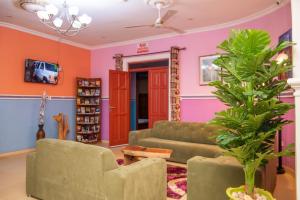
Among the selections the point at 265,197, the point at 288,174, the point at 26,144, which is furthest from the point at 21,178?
the point at 288,174

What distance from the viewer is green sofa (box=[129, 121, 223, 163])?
3.99 metres

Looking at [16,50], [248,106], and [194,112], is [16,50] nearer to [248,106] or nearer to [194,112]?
[194,112]

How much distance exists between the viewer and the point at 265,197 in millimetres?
1648

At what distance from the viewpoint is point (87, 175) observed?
2055 mm

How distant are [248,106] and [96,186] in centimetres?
145

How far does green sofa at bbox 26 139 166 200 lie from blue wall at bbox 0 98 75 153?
288 cm

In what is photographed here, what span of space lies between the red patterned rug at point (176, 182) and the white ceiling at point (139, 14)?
115 inches

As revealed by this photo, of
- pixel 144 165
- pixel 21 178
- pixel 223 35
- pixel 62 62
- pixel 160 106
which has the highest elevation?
pixel 223 35

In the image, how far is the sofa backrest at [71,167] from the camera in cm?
199

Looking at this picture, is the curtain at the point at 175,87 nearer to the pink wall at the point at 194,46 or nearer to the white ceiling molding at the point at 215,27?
the pink wall at the point at 194,46

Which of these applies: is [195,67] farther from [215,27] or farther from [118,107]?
[118,107]

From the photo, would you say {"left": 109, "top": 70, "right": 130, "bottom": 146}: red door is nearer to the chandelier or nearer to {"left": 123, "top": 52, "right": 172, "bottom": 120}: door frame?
{"left": 123, "top": 52, "right": 172, "bottom": 120}: door frame

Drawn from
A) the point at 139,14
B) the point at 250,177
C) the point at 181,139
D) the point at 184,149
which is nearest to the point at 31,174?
the point at 250,177

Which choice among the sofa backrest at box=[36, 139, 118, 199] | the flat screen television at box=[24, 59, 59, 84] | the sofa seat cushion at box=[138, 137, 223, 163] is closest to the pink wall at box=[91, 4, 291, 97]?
the sofa seat cushion at box=[138, 137, 223, 163]
